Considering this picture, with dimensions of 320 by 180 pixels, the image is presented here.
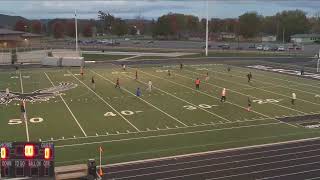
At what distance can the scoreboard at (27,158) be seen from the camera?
14469mm

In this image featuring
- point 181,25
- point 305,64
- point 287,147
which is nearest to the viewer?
point 287,147

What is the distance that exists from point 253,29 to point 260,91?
103m

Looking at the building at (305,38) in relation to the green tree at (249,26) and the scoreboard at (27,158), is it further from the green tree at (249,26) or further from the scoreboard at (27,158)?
the scoreboard at (27,158)

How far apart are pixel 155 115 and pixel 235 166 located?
37.4ft

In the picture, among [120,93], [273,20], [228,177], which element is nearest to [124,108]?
[120,93]

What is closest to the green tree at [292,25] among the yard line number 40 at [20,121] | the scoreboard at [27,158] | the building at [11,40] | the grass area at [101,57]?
the grass area at [101,57]

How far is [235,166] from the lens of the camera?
67.8ft

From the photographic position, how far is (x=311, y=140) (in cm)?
2534

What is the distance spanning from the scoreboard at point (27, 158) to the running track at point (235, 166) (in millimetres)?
4908

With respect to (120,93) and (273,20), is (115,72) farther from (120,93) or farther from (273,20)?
(273,20)

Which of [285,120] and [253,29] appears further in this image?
[253,29]

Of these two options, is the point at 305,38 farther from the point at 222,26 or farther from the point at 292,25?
the point at 222,26

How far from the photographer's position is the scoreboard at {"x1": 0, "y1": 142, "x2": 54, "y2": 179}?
1447 centimetres

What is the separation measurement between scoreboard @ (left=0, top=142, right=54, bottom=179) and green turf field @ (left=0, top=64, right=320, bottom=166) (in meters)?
6.44
